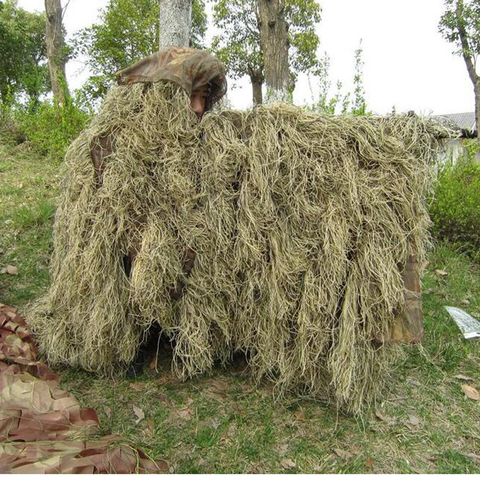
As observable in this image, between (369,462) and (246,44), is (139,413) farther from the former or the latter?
(246,44)

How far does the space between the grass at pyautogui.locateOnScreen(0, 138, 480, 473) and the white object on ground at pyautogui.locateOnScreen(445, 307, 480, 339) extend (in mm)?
98

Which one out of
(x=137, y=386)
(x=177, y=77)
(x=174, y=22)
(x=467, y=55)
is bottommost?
(x=137, y=386)

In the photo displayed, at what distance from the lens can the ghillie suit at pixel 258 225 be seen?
194 cm

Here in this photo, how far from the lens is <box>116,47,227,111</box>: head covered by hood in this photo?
1.95 meters

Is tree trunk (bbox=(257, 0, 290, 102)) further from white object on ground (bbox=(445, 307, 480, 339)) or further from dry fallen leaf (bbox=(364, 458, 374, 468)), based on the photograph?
dry fallen leaf (bbox=(364, 458, 374, 468))

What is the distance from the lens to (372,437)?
6.63 ft

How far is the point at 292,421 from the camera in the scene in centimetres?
208

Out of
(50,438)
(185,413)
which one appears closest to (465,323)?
(185,413)

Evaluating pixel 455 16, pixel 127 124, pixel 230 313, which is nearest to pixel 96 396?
pixel 230 313

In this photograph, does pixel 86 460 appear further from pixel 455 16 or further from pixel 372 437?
pixel 455 16

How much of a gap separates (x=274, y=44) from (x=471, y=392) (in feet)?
17.7

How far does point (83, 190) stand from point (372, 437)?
2.03 meters

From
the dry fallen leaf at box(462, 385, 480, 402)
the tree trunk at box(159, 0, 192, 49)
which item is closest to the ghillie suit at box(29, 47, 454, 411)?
the dry fallen leaf at box(462, 385, 480, 402)

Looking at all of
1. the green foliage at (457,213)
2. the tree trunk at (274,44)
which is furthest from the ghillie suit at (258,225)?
the tree trunk at (274,44)
